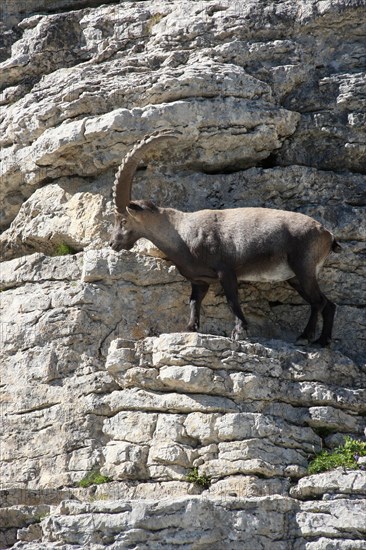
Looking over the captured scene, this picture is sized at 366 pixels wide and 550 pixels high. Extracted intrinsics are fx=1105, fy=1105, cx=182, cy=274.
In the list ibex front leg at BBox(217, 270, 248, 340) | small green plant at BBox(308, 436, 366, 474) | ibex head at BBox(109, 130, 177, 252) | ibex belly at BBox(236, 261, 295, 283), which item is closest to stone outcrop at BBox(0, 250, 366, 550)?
small green plant at BBox(308, 436, 366, 474)

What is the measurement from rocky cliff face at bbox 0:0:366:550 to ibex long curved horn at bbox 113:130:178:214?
701mm

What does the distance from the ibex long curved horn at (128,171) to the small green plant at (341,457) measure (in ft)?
18.0

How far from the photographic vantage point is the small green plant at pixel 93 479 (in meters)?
16.2

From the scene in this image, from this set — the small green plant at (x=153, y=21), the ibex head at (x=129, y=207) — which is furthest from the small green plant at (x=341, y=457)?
the small green plant at (x=153, y=21)

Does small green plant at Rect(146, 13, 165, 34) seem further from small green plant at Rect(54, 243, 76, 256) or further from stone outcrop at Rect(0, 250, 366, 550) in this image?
stone outcrop at Rect(0, 250, 366, 550)

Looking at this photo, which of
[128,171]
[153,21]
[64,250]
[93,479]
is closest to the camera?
[93,479]

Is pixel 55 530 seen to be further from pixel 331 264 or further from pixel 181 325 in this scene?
pixel 331 264

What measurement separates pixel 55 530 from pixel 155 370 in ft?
10.5

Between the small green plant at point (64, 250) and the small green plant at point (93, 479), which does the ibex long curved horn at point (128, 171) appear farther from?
the small green plant at point (93, 479)

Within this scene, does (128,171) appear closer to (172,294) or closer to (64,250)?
(64,250)

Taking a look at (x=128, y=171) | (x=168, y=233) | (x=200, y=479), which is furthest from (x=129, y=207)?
(x=200, y=479)

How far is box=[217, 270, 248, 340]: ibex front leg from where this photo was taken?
17.4 m

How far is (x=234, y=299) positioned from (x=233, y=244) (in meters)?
0.93

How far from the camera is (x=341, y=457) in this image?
15508 millimetres
